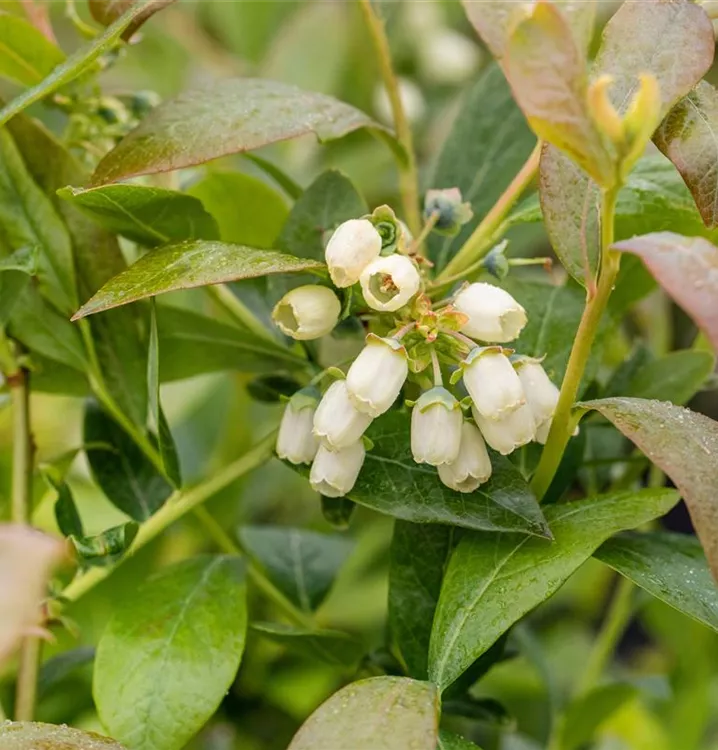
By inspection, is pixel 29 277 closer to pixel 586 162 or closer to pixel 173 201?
pixel 173 201

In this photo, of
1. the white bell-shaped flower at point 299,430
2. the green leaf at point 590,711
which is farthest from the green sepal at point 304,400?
the green leaf at point 590,711

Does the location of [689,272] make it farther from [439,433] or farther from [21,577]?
[21,577]

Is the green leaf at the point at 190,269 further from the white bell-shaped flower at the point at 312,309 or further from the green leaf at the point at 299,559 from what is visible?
the green leaf at the point at 299,559

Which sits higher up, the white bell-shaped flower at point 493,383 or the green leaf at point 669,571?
the white bell-shaped flower at point 493,383

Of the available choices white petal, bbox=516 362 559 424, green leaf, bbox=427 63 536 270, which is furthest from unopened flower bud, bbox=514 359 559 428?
green leaf, bbox=427 63 536 270

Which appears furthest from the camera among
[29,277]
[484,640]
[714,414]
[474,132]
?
[714,414]

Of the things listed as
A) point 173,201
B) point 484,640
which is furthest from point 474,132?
point 484,640
